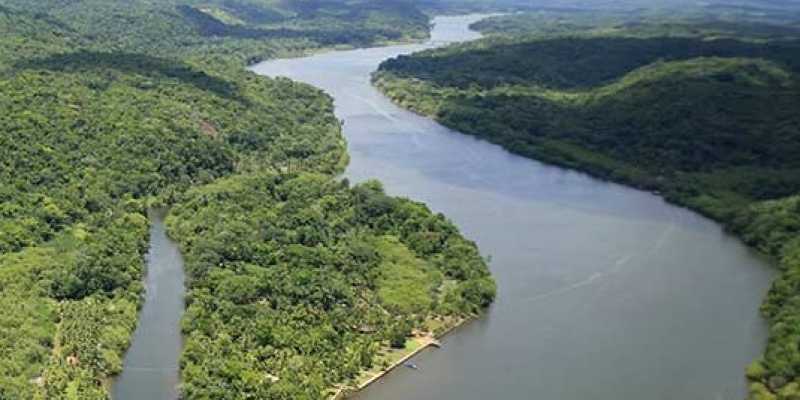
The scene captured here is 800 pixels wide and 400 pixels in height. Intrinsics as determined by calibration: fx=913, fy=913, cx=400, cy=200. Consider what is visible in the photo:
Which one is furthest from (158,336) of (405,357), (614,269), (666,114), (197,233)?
(666,114)

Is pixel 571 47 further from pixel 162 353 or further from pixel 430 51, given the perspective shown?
pixel 162 353

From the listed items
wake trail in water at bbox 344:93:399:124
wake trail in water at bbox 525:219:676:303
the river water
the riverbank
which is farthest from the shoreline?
wake trail in water at bbox 344:93:399:124

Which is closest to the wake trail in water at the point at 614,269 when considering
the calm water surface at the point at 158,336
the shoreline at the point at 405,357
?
the shoreline at the point at 405,357

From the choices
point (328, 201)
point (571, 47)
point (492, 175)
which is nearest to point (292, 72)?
Result: point (571, 47)

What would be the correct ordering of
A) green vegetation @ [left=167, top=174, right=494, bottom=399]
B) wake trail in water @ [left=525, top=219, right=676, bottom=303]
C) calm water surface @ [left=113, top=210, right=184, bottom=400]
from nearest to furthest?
calm water surface @ [left=113, top=210, right=184, bottom=400]
green vegetation @ [left=167, top=174, right=494, bottom=399]
wake trail in water @ [left=525, top=219, right=676, bottom=303]

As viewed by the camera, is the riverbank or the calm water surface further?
the riverbank

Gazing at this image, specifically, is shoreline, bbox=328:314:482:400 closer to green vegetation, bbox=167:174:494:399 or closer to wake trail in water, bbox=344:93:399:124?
green vegetation, bbox=167:174:494:399
